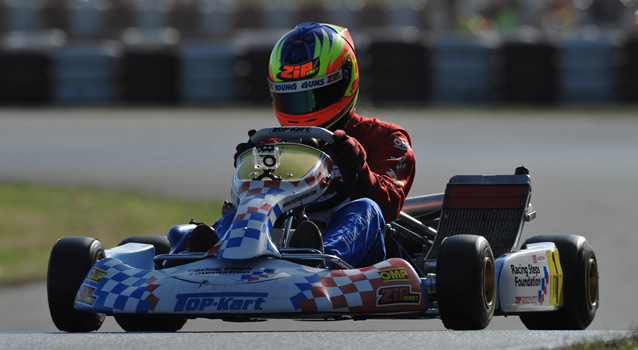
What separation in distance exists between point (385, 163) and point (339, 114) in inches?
13.4

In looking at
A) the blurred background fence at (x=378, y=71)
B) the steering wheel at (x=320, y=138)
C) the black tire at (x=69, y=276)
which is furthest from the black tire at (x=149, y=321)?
the blurred background fence at (x=378, y=71)

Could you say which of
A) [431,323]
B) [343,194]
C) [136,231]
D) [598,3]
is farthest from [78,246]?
[598,3]

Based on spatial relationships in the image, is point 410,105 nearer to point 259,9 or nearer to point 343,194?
point 259,9

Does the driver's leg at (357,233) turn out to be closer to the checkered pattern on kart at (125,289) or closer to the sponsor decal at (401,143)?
the sponsor decal at (401,143)

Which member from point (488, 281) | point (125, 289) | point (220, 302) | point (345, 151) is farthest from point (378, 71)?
point (220, 302)

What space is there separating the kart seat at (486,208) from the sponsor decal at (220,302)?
1.56m

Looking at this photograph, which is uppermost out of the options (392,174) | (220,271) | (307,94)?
(307,94)

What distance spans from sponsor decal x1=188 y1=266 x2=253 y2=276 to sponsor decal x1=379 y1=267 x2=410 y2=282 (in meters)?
0.48

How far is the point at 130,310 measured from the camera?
14.9ft

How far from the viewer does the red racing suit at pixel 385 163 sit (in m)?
5.33

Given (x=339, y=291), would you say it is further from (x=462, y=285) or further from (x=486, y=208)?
(x=486, y=208)

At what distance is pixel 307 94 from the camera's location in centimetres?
558

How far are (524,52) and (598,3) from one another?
9.88 m

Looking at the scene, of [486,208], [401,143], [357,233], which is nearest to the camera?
[357,233]
